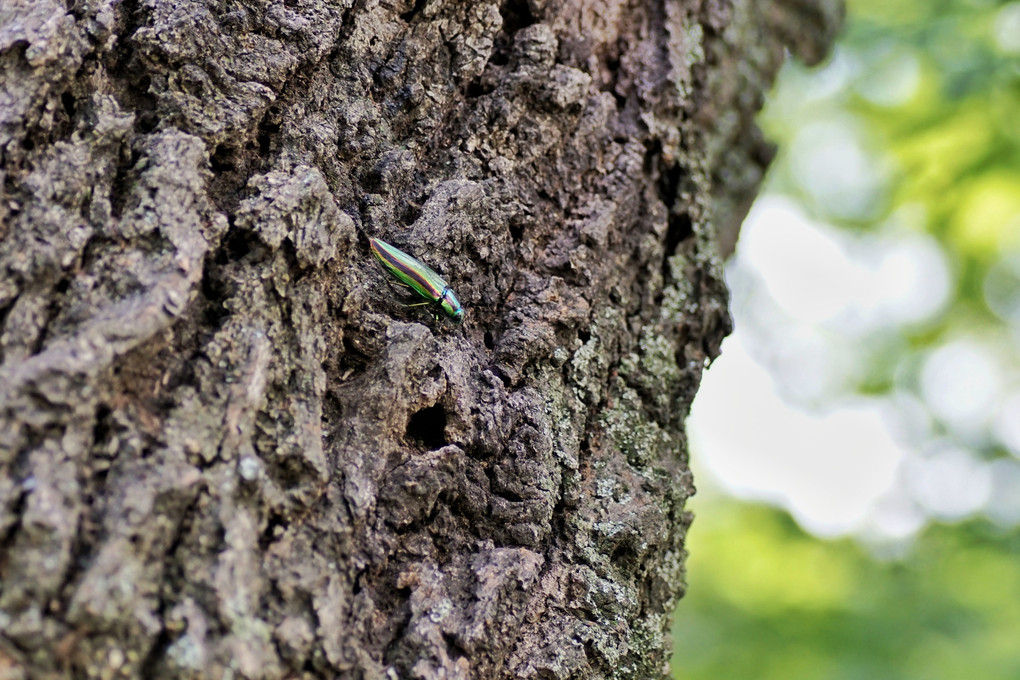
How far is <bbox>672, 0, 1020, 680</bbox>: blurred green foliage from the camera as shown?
3.64 m

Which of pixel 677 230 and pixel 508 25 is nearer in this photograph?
pixel 508 25

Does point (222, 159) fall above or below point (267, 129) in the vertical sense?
below

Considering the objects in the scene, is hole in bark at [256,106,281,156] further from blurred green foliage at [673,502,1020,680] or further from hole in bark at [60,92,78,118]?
blurred green foliage at [673,502,1020,680]

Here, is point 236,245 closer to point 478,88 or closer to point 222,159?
point 222,159

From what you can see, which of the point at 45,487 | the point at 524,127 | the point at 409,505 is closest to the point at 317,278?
the point at 409,505

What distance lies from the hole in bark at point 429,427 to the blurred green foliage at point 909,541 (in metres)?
2.14

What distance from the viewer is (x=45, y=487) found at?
1.07 m

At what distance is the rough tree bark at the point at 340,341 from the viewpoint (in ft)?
3.67

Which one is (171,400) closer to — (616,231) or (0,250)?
(0,250)

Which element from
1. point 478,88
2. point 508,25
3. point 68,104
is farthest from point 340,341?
point 508,25

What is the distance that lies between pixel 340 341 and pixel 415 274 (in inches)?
8.4

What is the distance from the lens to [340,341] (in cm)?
146

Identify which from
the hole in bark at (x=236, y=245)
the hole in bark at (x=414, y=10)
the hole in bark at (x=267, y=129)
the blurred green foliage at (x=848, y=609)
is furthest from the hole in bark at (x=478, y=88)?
the blurred green foliage at (x=848, y=609)

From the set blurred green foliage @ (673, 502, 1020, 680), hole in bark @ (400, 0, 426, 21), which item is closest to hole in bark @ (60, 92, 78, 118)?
hole in bark @ (400, 0, 426, 21)
